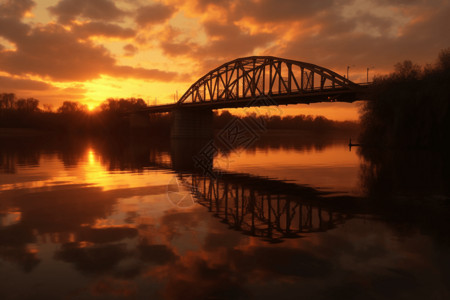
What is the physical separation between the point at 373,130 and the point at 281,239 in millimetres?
45858

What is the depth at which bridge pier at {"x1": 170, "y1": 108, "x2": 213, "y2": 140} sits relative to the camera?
103 meters

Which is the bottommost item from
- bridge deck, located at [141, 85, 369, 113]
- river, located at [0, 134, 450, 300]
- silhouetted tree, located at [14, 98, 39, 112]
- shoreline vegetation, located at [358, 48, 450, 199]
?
river, located at [0, 134, 450, 300]

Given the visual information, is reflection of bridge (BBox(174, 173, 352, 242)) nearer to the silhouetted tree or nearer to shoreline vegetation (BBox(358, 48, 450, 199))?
shoreline vegetation (BBox(358, 48, 450, 199))

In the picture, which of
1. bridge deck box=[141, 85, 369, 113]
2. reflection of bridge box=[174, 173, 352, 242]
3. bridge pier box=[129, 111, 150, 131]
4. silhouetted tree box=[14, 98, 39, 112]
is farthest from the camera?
silhouetted tree box=[14, 98, 39, 112]

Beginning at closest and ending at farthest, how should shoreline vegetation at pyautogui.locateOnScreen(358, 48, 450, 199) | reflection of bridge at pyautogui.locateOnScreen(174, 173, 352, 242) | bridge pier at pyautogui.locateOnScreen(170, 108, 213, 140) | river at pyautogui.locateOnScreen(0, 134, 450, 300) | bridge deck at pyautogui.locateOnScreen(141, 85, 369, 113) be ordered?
1. river at pyautogui.locateOnScreen(0, 134, 450, 300)
2. reflection of bridge at pyautogui.locateOnScreen(174, 173, 352, 242)
3. shoreline vegetation at pyautogui.locateOnScreen(358, 48, 450, 199)
4. bridge deck at pyautogui.locateOnScreen(141, 85, 369, 113)
5. bridge pier at pyautogui.locateOnScreen(170, 108, 213, 140)

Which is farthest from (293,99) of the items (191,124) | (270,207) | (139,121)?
(139,121)

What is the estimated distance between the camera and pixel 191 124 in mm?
106188

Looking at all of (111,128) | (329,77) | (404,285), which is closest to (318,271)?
(404,285)

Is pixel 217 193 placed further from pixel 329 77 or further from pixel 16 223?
pixel 329 77

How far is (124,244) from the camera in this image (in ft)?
25.0

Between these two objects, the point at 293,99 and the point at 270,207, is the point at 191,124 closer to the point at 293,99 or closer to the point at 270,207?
the point at 293,99

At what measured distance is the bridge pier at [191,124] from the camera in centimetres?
10288

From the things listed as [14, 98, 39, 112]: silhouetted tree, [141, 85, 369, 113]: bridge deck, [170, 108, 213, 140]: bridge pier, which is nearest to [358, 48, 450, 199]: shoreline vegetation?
[141, 85, 369, 113]: bridge deck

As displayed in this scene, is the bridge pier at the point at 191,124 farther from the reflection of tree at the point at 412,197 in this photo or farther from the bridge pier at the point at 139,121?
the reflection of tree at the point at 412,197
